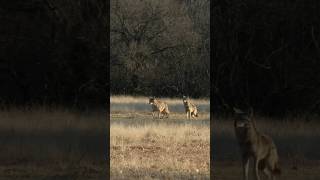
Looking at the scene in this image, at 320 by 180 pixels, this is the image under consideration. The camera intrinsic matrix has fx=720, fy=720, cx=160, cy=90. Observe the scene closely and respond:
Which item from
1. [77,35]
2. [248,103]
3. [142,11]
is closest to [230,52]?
[248,103]

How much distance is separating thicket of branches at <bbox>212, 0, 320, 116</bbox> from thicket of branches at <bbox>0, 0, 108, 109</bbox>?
207 centimetres

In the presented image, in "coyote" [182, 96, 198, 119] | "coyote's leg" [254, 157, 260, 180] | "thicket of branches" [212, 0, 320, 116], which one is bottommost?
"coyote's leg" [254, 157, 260, 180]

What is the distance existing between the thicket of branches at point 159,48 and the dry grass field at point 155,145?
488mm

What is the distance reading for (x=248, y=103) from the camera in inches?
494

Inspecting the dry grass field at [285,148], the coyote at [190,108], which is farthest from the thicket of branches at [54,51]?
the dry grass field at [285,148]

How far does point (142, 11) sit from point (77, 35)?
1179mm

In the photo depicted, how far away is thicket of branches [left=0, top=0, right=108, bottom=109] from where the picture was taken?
→ 12.1 metres

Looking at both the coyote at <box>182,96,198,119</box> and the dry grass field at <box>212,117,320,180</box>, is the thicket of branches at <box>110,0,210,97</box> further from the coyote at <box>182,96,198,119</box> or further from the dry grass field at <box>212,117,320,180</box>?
the dry grass field at <box>212,117,320,180</box>

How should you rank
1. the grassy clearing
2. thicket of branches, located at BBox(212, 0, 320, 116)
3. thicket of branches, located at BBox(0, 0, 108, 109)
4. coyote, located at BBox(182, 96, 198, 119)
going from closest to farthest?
the grassy clearing, coyote, located at BBox(182, 96, 198, 119), thicket of branches, located at BBox(0, 0, 108, 109), thicket of branches, located at BBox(212, 0, 320, 116)

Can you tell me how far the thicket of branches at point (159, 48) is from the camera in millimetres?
11531

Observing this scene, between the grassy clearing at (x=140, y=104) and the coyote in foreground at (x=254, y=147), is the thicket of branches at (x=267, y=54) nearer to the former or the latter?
the grassy clearing at (x=140, y=104)

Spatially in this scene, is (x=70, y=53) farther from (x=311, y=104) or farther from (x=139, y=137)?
(x=311, y=104)

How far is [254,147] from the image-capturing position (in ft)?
27.1

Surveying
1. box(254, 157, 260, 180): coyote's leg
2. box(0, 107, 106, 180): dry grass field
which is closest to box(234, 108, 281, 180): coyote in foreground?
box(254, 157, 260, 180): coyote's leg
